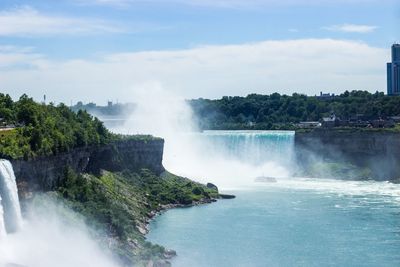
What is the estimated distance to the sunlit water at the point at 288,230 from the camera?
26438 millimetres

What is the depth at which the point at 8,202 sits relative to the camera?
75.5 ft

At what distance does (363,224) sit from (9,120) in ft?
48.1

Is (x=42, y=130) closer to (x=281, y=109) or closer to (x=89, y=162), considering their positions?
(x=89, y=162)

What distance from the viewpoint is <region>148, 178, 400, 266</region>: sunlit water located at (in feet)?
86.7

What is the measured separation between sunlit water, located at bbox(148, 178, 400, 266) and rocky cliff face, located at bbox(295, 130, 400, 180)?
24.8 feet

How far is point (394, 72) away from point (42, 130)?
8529 centimetres

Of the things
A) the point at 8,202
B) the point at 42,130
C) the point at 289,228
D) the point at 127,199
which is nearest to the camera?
the point at 8,202

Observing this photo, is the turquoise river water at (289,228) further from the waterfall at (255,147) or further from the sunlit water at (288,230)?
the waterfall at (255,147)

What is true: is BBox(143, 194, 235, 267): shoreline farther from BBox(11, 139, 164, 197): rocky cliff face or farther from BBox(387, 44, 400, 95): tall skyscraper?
BBox(387, 44, 400, 95): tall skyscraper

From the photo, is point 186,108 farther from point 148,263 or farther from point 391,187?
point 148,263

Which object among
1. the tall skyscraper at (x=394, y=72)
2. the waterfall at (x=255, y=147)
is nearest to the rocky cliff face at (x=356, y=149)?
the waterfall at (x=255, y=147)

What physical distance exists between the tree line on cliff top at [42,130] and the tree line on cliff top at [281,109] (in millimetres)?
35219

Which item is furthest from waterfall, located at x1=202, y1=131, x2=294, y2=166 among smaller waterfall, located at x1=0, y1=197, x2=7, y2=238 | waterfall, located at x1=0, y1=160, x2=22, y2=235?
smaller waterfall, located at x1=0, y1=197, x2=7, y2=238

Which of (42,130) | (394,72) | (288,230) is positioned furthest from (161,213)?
(394,72)
